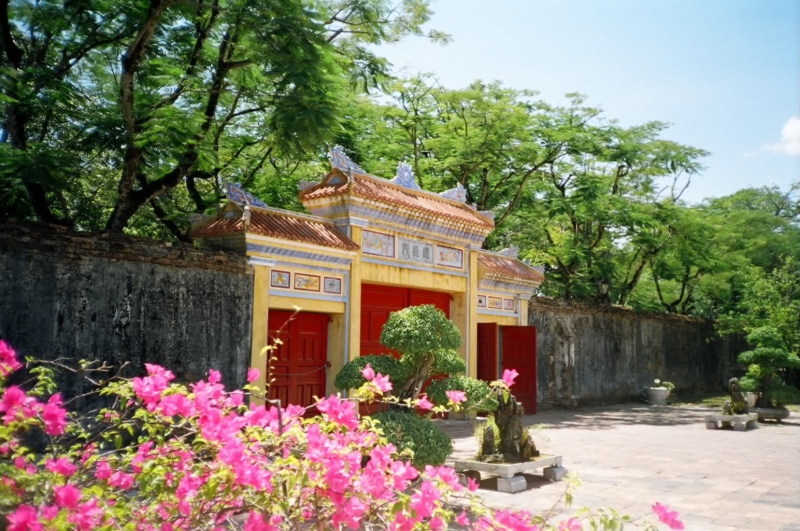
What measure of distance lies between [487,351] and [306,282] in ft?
15.7

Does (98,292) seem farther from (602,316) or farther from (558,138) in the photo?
(602,316)

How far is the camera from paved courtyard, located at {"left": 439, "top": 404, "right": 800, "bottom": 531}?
5.99 m

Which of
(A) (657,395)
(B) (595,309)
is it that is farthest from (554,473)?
(A) (657,395)

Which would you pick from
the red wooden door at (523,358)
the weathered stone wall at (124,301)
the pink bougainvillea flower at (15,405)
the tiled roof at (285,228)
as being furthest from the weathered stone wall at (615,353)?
the pink bougainvillea flower at (15,405)

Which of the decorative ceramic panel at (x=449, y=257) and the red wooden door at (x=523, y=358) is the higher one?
the decorative ceramic panel at (x=449, y=257)

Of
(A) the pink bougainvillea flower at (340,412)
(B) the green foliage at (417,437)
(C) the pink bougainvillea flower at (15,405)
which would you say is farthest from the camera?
(B) the green foliage at (417,437)

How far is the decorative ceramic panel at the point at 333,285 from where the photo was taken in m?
10.3

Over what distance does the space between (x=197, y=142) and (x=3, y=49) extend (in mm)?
2900

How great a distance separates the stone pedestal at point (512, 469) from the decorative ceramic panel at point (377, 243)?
464cm

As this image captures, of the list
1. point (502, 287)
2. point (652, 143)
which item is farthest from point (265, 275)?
point (652, 143)

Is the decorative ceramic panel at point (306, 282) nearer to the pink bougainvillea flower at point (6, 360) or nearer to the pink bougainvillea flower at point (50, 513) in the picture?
the pink bougainvillea flower at point (6, 360)

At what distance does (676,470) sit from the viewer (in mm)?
7887

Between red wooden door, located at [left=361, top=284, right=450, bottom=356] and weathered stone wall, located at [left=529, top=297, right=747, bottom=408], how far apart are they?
4.12 meters

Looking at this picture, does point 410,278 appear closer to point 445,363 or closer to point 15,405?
point 445,363
